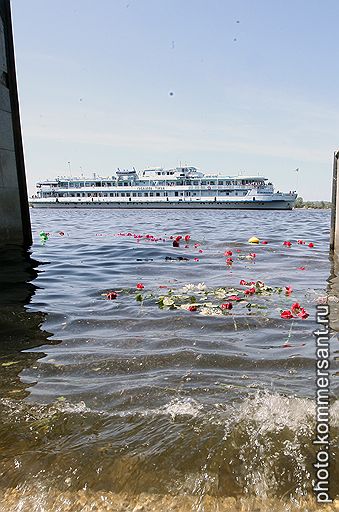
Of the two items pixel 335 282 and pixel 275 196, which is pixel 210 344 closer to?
pixel 335 282

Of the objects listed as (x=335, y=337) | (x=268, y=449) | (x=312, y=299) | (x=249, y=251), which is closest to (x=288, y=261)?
(x=249, y=251)

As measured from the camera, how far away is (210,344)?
507 centimetres

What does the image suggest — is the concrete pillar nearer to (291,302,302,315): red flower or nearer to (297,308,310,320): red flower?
(291,302,302,315): red flower

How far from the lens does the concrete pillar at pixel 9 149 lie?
1286 cm

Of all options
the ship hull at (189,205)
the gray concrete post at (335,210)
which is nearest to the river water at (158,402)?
the gray concrete post at (335,210)

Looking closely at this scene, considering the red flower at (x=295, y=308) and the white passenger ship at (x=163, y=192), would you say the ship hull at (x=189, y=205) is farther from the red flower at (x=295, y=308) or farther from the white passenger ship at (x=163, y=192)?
the red flower at (x=295, y=308)

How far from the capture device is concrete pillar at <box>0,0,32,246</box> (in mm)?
12859

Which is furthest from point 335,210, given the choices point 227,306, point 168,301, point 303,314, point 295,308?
point 168,301

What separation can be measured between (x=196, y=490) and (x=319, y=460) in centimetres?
84

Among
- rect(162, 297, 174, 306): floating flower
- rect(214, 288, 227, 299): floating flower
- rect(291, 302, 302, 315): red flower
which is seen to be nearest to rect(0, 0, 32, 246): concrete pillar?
rect(162, 297, 174, 306): floating flower

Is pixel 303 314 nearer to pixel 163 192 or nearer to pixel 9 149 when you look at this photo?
pixel 9 149

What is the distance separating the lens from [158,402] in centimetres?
355

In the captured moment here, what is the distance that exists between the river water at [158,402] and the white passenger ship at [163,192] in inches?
3173

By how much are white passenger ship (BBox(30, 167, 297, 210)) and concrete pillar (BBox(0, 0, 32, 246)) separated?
7354cm
